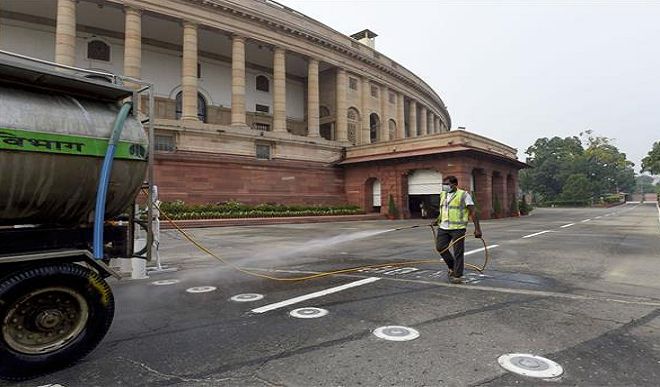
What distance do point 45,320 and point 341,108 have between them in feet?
116

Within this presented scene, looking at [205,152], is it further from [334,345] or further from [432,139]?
[334,345]

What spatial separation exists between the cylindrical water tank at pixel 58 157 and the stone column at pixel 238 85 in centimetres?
2630

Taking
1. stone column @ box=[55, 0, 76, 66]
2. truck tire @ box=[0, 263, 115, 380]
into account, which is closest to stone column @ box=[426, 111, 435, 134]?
stone column @ box=[55, 0, 76, 66]

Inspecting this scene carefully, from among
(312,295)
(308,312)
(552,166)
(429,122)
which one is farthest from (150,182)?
(552,166)

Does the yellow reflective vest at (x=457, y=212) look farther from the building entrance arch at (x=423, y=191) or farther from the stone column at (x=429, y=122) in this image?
the stone column at (x=429, y=122)

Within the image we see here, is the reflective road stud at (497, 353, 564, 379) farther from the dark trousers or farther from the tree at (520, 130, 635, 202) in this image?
the tree at (520, 130, 635, 202)

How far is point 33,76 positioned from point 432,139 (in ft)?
91.1

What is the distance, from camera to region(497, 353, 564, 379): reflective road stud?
10.2ft

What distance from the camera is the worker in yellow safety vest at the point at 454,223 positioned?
22.1 feet

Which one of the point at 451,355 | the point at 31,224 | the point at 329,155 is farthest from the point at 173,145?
the point at 451,355

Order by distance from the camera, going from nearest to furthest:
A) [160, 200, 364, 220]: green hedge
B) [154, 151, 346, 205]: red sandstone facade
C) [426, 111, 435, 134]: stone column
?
[160, 200, 364, 220]: green hedge, [154, 151, 346, 205]: red sandstone facade, [426, 111, 435, 134]: stone column

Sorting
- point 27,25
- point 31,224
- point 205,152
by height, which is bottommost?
point 31,224

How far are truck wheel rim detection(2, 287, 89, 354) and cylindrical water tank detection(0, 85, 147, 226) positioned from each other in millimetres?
745

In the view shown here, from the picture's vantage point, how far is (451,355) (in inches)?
138
